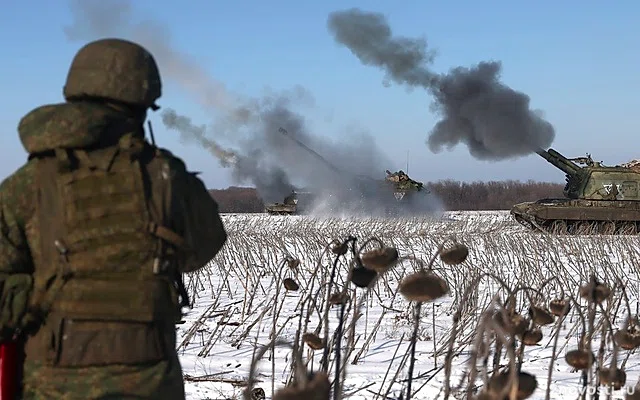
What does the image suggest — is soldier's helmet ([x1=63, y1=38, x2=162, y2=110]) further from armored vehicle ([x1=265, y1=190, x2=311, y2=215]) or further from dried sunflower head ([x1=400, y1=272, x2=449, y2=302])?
armored vehicle ([x1=265, y1=190, x2=311, y2=215])

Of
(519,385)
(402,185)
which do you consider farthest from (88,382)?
(402,185)

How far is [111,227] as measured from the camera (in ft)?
6.73

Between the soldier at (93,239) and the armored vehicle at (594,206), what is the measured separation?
17504mm

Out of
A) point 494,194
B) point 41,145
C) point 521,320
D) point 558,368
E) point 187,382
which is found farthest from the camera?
point 494,194

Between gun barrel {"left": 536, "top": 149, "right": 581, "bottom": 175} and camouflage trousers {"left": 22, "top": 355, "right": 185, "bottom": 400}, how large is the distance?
20648 mm

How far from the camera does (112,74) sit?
215cm

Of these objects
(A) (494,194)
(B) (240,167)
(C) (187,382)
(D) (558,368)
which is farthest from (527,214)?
(A) (494,194)

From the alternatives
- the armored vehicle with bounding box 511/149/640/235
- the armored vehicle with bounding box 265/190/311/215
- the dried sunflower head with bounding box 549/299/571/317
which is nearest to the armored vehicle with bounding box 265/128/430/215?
the armored vehicle with bounding box 265/190/311/215

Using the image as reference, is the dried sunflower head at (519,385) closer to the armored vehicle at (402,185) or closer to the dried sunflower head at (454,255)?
the dried sunflower head at (454,255)

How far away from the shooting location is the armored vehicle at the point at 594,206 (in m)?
19.3

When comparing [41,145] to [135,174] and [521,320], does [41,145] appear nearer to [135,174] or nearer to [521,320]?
[135,174]

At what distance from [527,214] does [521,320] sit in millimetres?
18486

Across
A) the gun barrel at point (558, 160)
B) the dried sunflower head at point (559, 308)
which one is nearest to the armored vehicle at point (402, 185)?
the gun barrel at point (558, 160)

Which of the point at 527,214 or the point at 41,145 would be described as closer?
the point at 41,145
